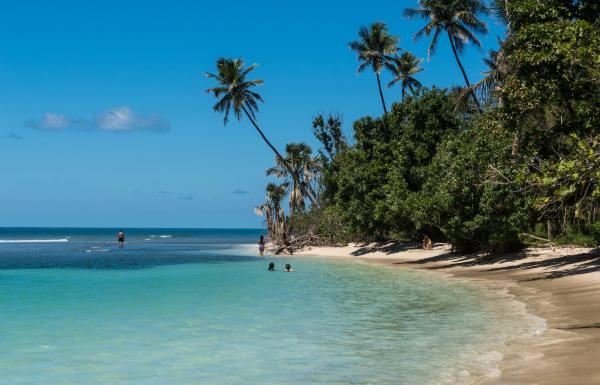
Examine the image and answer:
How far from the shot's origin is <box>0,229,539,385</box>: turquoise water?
1020cm

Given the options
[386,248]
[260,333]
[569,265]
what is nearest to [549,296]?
[569,265]

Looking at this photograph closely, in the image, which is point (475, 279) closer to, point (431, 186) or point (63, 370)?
point (431, 186)

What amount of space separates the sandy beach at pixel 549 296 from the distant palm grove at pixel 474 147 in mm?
1094

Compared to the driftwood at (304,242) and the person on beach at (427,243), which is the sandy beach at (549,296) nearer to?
the person on beach at (427,243)

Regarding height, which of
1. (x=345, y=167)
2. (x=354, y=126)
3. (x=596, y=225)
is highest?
(x=354, y=126)

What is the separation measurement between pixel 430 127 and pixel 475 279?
1613cm

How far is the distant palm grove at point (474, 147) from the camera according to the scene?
18.0 meters

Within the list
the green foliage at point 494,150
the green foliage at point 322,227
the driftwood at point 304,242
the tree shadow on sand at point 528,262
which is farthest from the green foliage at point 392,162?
the driftwood at point 304,242

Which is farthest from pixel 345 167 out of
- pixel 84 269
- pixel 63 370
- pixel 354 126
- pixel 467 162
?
pixel 63 370

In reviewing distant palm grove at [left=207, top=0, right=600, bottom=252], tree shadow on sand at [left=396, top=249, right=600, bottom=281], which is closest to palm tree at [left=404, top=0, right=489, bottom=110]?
distant palm grove at [left=207, top=0, right=600, bottom=252]

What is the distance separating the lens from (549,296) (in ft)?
59.6

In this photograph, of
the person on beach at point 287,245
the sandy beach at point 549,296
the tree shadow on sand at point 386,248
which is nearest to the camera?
the sandy beach at point 549,296

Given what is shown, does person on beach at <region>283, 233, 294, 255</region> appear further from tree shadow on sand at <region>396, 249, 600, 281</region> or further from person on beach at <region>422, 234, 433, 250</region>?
tree shadow on sand at <region>396, 249, 600, 281</region>

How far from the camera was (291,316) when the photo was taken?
16.7 m
